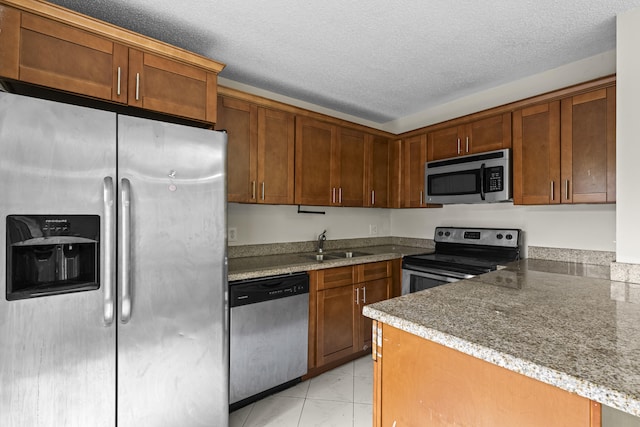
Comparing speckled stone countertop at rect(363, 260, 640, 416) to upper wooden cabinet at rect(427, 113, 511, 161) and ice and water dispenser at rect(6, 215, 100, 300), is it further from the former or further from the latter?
upper wooden cabinet at rect(427, 113, 511, 161)

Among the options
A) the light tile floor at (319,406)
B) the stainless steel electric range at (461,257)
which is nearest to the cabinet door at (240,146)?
the light tile floor at (319,406)

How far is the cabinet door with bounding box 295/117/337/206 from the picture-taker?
266 centimetres

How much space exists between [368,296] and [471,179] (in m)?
1.39

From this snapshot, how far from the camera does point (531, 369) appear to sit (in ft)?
2.39

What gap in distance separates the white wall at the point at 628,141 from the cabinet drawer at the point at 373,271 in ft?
5.29

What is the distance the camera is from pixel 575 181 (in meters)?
2.16

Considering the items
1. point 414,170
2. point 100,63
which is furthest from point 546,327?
point 414,170

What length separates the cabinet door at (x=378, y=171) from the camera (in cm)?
320

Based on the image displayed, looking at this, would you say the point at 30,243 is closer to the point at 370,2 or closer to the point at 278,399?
the point at 278,399

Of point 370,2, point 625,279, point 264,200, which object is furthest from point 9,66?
point 625,279

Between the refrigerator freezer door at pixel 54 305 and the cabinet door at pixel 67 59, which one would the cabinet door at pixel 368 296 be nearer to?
the refrigerator freezer door at pixel 54 305

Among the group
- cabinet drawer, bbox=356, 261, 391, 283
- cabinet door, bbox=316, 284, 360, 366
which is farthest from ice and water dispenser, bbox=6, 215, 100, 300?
cabinet drawer, bbox=356, 261, 391, 283

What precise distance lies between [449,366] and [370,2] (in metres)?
1.79

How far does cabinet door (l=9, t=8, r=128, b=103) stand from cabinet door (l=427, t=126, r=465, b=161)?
8.57ft
